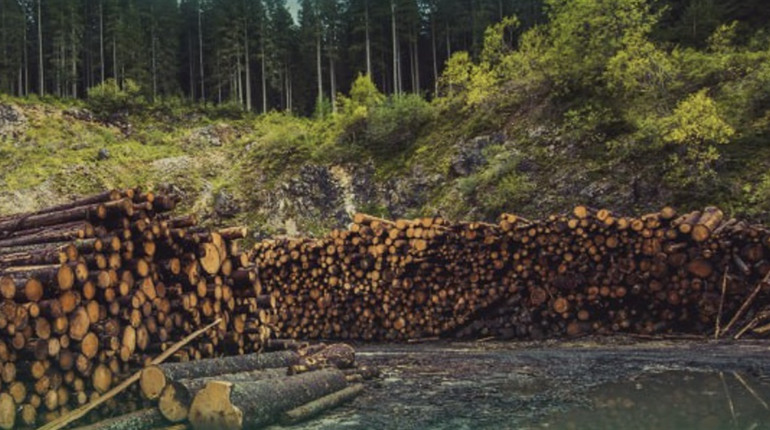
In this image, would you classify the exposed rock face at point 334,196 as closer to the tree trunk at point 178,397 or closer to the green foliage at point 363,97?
the green foliage at point 363,97

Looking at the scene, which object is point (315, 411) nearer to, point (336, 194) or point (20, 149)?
point (336, 194)

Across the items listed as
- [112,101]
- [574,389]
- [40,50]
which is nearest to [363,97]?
[112,101]

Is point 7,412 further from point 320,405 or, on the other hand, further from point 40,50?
point 40,50

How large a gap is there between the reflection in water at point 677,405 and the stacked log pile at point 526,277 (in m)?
3.83

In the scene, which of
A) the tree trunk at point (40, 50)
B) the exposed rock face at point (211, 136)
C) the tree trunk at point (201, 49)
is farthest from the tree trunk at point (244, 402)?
the tree trunk at point (201, 49)

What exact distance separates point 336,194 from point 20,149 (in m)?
21.1

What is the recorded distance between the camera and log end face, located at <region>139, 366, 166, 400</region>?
5.27 m

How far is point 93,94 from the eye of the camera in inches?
1752

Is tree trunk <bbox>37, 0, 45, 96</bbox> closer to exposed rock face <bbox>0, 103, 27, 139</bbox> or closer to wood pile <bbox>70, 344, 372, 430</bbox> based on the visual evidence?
exposed rock face <bbox>0, 103, 27, 139</bbox>

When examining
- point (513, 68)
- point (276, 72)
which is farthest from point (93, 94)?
point (513, 68)

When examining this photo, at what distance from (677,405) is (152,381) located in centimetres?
490

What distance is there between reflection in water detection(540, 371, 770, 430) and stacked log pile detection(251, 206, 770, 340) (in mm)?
3831

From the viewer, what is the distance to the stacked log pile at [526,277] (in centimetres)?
1020

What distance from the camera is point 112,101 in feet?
148
